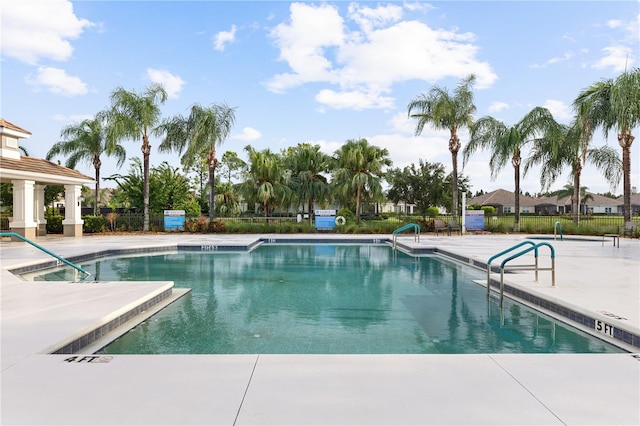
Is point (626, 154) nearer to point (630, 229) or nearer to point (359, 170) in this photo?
point (630, 229)

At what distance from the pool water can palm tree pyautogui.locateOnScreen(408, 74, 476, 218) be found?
14897 millimetres

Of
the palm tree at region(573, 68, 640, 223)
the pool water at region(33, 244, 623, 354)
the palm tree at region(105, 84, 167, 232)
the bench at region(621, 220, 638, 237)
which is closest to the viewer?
the pool water at region(33, 244, 623, 354)

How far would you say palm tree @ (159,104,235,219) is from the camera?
24.1 meters

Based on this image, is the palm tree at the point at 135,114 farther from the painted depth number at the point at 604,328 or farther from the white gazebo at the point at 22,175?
the painted depth number at the point at 604,328

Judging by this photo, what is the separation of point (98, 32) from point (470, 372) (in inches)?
686

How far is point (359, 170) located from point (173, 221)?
12151 mm

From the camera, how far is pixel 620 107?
59.6ft

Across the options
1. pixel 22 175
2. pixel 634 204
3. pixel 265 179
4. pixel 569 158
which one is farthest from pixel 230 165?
pixel 634 204

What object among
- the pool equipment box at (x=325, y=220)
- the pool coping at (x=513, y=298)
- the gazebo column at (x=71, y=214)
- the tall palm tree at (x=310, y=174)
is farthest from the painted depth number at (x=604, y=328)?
the tall palm tree at (x=310, y=174)

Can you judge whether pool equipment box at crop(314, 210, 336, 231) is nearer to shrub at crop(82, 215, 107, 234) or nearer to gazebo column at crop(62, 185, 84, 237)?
shrub at crop(82, 215, 107, 234)

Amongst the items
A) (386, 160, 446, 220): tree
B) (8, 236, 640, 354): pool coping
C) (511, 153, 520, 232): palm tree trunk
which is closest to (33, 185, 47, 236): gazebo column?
(8, 236, 640, 354): pool coping

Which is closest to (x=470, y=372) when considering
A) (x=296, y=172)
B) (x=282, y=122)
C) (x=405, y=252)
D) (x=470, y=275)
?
(x=470, y=275)

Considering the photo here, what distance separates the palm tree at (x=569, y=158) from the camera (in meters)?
22.8

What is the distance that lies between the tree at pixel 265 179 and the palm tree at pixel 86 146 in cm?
937
